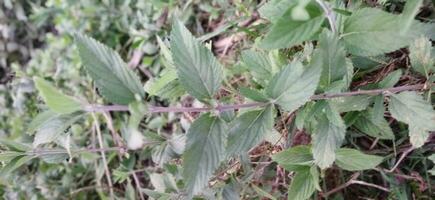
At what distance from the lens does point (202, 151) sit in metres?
0.68

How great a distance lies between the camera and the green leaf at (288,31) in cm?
64

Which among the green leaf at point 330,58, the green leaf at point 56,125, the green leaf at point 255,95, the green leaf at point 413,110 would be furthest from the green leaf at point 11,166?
the green leaf at point 413,110

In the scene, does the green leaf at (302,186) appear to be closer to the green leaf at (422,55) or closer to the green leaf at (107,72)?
the green leaf at (422,55)

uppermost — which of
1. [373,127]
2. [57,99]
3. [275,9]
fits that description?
[57,99]

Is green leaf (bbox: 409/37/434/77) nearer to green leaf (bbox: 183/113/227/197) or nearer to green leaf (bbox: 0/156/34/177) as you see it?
green leaf (bbox: 183/113/227/197)

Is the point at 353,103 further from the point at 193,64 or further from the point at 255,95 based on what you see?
the point at 193,64

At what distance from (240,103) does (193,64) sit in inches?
13.3

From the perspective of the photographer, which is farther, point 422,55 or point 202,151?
point 422,55

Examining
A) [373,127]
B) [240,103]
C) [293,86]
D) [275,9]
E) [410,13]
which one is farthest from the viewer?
[240,103]

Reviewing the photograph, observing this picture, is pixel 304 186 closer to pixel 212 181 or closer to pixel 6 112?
pixel 212 181

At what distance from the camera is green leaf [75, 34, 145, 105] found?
2.06 feet

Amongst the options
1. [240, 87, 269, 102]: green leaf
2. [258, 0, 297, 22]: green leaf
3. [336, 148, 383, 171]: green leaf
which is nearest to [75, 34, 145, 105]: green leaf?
[240, 87, 269, 102]: green leaf

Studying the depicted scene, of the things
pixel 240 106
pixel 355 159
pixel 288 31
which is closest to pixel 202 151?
pixel 240 106

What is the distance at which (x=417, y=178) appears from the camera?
1.02 meters
